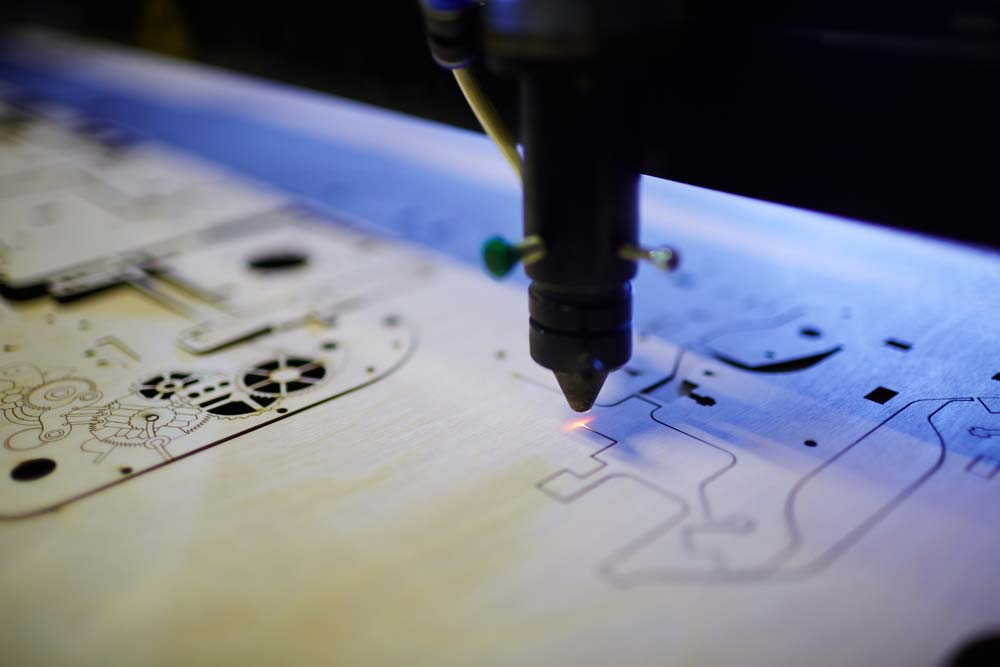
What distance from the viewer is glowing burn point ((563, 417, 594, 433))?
63 centimetres

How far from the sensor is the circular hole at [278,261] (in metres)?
0.96

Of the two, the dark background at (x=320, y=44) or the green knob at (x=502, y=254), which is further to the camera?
the dark background at (x=320, y=44)

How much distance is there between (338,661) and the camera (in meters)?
0.44

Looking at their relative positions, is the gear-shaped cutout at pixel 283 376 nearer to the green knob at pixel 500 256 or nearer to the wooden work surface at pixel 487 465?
the wooden work surface at pixel 487 465

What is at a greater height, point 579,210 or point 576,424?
point 579,210

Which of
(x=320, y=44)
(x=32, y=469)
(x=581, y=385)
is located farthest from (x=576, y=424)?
(x=320, y=44)

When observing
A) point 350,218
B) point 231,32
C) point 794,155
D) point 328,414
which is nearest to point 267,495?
point 328,414

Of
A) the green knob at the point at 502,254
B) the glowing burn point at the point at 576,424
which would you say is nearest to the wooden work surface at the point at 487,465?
the glowing burn point at the point at 576,424

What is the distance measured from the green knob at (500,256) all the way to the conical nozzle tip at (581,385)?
9cm

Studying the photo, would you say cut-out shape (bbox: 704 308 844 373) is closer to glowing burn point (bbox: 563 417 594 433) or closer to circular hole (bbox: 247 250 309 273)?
glowing burn point (bbox: 563 417 594 433)

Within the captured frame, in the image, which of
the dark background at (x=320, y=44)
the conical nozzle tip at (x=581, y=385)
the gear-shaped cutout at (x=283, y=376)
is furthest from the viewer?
the dark background at (x=320, y=44)

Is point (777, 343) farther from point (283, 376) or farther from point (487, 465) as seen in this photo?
point (283, 376)

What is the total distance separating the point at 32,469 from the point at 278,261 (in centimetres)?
42

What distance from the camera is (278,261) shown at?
3.19ft
